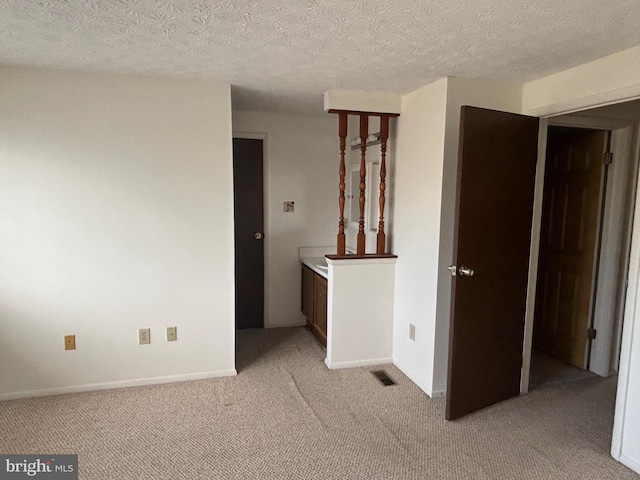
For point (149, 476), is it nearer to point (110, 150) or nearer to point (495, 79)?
point (110, 150)

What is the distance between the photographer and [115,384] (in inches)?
115

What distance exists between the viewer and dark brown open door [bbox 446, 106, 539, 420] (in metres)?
2.43

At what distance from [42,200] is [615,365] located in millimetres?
4257

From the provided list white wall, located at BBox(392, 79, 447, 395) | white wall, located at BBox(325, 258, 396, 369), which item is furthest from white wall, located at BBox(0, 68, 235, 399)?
white wall, located at BBox(392, 79, 447, 395)

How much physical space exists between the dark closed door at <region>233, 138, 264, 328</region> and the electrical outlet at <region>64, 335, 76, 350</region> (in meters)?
1.56

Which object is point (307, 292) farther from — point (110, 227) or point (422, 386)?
point (110, 227)

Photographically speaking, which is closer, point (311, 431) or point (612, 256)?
point (311, 431)

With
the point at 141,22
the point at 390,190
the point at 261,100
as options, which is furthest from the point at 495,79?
the point at 141,22

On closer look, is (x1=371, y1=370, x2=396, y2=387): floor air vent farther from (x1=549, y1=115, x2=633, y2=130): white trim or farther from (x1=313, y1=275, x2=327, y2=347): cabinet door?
(x1=549, y1=115, x2=633, y2=130): white trim

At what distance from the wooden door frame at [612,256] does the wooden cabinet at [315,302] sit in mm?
1546

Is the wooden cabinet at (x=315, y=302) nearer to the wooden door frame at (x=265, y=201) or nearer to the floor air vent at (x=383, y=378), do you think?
the wooden door frame at (x=265, y=201)

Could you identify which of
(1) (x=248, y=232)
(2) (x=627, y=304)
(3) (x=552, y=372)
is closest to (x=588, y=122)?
(2) (x=627, y=304)

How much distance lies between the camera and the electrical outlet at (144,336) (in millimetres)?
2938

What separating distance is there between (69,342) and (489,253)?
2761 mm
